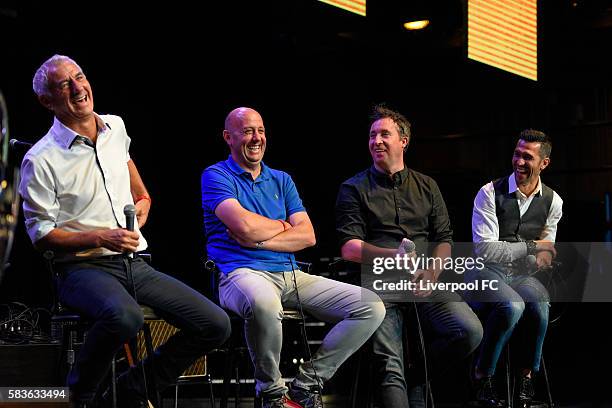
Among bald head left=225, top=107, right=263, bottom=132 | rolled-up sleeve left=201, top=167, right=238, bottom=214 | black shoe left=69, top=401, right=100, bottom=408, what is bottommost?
black shoe left=69, top=401, right=100, bottom=408

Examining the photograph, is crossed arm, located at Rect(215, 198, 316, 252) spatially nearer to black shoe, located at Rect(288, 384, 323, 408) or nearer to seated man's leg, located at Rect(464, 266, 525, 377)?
black shoe, located at Rect(288, 384, 323, 408)

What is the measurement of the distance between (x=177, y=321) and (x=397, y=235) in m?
1.22

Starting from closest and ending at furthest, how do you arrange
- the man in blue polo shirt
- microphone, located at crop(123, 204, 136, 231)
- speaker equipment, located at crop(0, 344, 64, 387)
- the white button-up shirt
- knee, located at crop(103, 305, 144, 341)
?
knee, located at crop(103, 305, 144, 341) → microphone, located at crop(123, 204, 136, 231) → the white button-up shirt → the man in blue polo shirt → speaker equipment, located at crop(0, 344, 64, 387)

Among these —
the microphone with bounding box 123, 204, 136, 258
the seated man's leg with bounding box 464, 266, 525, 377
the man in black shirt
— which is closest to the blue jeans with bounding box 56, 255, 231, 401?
the microphone with bounding box 123, 204, 136, 258

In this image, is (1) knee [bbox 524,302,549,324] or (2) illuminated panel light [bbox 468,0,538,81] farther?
(2) illuminated panel light [bbox 468,0,538,81]

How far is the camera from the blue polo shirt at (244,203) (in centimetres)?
372

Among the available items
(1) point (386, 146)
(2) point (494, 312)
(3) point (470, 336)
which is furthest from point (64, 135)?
(2) point (494, 312)

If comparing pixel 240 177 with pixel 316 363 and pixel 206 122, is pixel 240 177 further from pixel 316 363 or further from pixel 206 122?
pixel 206 122

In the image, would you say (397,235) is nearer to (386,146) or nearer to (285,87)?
(386,146)

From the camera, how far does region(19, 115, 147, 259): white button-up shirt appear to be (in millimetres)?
3217

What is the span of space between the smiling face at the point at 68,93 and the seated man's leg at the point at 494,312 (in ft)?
6.85

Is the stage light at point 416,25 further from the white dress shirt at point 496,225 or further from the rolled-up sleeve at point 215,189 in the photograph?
the rolled-up sleeve at point 215,189

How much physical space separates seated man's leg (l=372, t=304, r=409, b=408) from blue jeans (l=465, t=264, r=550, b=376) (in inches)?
26.4

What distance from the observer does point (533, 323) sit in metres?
4.46
